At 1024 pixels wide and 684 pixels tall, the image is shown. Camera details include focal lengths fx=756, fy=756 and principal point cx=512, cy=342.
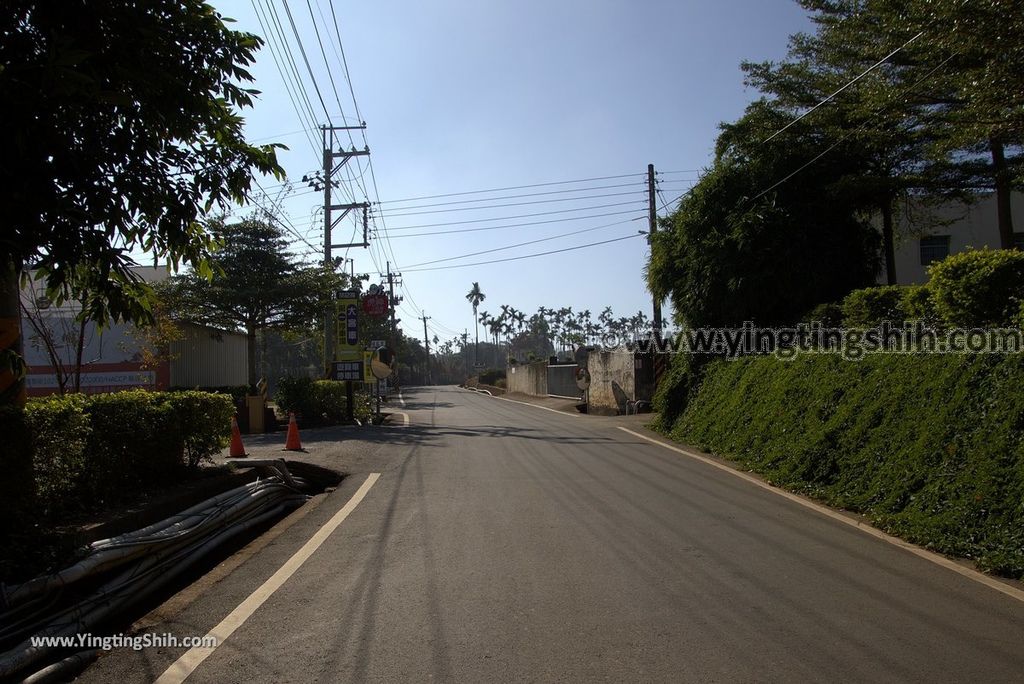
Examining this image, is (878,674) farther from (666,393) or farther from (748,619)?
(666,393)

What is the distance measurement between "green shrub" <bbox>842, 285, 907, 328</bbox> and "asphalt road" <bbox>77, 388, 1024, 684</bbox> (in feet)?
14.9


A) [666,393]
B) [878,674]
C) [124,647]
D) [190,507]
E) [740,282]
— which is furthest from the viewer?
[666,393]

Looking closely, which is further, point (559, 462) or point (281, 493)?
point (559, 462)

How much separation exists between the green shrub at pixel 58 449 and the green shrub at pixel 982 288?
396 inches

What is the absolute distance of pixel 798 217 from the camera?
18812 millimetres

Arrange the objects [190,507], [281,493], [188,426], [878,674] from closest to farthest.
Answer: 1. [878,674]
2. [190,507]
3. [188,426]
4. [281,493]

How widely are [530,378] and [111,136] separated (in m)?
52.3

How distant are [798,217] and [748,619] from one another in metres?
15.5

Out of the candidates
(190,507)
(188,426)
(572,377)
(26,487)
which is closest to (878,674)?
(26,487)

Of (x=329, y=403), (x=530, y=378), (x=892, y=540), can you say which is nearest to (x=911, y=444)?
(x=892, y=540)

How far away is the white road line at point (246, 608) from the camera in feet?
14.7

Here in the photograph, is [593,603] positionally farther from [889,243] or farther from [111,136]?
[889,243]

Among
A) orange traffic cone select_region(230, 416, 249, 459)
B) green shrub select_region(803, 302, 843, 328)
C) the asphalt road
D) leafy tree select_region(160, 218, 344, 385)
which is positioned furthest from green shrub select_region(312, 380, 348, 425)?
green shrub select_region(803, 302, 843, 328)

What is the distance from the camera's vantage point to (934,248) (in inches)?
1257
